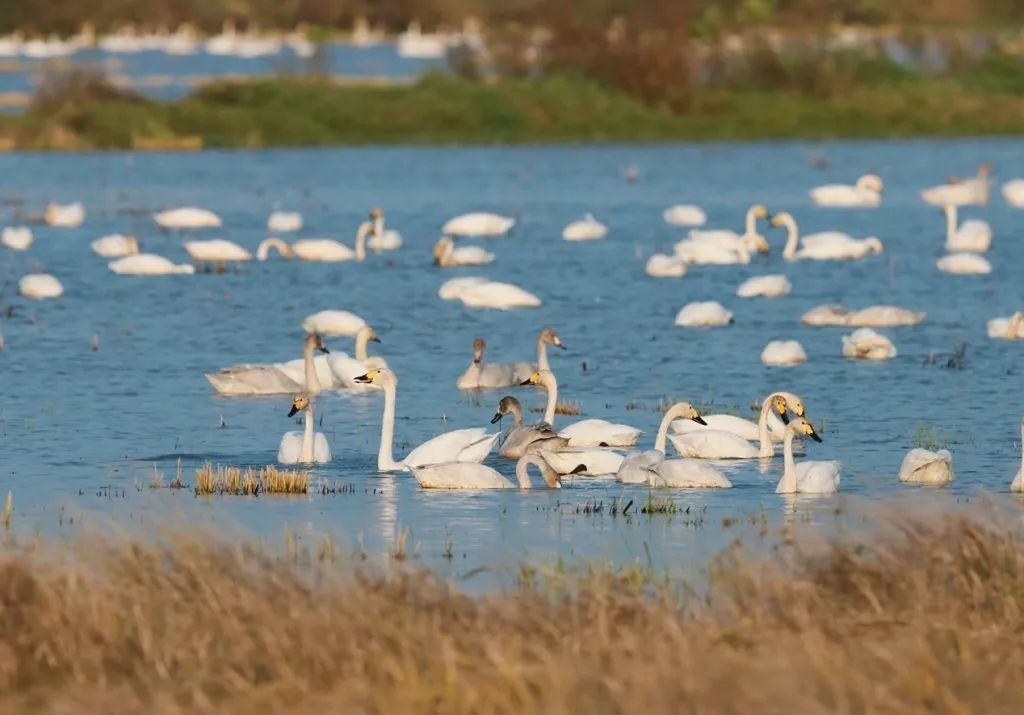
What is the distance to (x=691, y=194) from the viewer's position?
44.9 metres

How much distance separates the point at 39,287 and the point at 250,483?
14.0 metres

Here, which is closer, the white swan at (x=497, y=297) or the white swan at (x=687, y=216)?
the white swan at (x=497, y=297)

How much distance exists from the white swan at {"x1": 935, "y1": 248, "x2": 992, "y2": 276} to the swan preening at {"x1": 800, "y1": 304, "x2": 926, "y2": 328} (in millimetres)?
5321

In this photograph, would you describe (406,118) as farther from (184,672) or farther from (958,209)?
(184,672)

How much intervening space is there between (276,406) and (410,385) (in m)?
1.68

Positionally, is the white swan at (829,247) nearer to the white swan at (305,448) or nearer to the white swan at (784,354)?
the white swan at (784,354)

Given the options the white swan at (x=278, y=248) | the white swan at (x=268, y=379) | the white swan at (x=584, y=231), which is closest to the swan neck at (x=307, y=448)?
the white swan at (x=268, y=379)

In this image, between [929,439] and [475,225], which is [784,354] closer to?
[929,439]

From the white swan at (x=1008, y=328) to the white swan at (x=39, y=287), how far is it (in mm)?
10702

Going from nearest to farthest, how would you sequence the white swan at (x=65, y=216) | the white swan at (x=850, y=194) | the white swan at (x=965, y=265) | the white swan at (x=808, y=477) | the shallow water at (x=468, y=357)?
the shallow water at (x=468, y=357) < the white swan at (x=808, y=477) < the white swan at (x=965, y=265) < the white swan at (x=65, y=216) < the white swan at (x=850, y=194)

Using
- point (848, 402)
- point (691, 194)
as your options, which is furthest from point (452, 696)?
point (691, 194)

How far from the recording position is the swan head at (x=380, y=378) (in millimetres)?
16141

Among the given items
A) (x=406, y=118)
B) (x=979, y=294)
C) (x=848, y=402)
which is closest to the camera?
(x=848, y=402)

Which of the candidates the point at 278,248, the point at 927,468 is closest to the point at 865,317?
the point at 927,468
